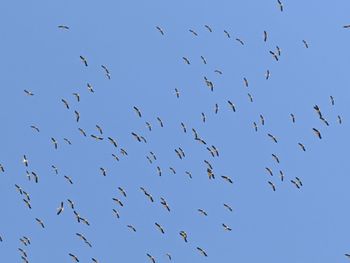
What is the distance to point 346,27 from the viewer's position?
2751 inches

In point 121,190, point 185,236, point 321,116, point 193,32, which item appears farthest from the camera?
point 121,190

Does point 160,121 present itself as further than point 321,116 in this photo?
Yes

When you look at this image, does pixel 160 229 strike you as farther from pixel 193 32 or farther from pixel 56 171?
pixel 193 32

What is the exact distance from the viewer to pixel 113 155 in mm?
74750

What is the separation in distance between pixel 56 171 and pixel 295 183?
2521 centimetres

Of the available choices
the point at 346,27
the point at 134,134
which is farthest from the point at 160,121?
the point at 346,27

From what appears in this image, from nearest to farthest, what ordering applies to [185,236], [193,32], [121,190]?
1. [193,32]
2. [185,236]
3. [121,190]

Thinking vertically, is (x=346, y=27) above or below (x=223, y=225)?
above

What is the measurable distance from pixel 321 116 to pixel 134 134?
19621 mm

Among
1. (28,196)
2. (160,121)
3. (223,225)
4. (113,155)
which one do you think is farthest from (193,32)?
(28,196)

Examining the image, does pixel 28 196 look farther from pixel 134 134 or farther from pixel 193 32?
pixel 193 32

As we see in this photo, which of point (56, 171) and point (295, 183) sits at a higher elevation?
point (295, 183)

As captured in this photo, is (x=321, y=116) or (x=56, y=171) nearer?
(x=321, y=116)

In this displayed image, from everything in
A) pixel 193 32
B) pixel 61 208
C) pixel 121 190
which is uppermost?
pixel 193 32
